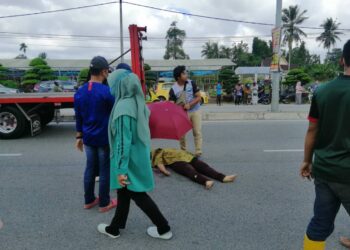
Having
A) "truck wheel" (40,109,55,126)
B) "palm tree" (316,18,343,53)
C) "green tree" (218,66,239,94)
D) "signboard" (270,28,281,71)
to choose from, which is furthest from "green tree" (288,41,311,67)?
"truck wheel" (40,109,55,126)

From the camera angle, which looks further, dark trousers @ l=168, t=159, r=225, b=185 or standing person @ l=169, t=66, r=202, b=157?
standing person @ l=169, t=66, r=202, b=157

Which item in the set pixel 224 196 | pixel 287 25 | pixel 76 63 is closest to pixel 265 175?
pixel 224 196

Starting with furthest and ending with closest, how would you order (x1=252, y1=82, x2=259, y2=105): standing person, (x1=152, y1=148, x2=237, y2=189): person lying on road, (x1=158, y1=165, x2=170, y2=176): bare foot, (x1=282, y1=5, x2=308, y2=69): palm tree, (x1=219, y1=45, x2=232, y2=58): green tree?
(x1=219, y1=45, x2=232, y2=58): green tree
(x1=282, y1=5, x2=308, y2=69): palm tree
(x1=252, y1=82, x2=259, y2=105): standing person
(x1=158, y1=165, x2=170, y2=176): bare foot
(x1=152, y1=148, x2=237, y2=189): person lying on road

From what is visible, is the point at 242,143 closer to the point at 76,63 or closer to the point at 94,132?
the point at 94,132

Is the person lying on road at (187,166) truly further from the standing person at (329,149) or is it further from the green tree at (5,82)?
the green tree at (5,82)

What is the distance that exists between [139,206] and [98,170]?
1042 mm

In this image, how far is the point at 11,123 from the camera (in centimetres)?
844

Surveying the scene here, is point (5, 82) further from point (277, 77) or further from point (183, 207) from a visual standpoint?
point (183, 207)

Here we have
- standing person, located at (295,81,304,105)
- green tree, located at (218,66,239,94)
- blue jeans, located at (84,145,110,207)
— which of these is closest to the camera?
blue jeans, located at (84,145,110,207)

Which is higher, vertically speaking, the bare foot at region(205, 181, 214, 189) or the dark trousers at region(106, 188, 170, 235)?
the dark trousers at region(106, 188, 170, 235)

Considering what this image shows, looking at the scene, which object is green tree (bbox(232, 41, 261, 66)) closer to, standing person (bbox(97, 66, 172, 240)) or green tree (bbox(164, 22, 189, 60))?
green tree (bbox(164, 22, 189, 60))

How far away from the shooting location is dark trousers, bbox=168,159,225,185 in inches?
190

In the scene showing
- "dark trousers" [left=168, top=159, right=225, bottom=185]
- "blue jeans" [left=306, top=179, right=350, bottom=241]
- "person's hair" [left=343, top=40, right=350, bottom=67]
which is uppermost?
"person's hair" [left=343, top=40, right=350, bottom=67]

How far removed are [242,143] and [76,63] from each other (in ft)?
128
